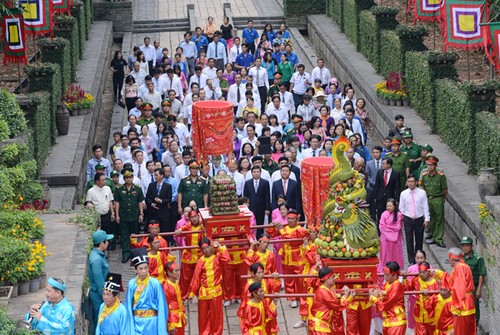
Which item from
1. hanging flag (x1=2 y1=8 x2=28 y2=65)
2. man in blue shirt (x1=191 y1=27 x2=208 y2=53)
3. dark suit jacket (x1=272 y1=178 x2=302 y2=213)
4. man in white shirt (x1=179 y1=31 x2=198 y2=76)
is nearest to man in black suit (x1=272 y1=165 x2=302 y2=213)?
dark suit jacket (x1=272 y1=178 x2=302 y2=213)

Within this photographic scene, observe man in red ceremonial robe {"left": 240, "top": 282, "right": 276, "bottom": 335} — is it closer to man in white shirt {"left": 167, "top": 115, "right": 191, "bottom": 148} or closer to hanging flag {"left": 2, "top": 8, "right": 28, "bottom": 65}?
man in white shirt {"left": 167, "top": 115, "right": 191, "bottom": 148}

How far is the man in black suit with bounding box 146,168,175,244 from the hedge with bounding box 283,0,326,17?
59.7ft

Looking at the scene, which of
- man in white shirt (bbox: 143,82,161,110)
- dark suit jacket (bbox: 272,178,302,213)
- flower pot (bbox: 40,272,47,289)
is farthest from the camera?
man in white shirt (bbox: 143,82,161,110)

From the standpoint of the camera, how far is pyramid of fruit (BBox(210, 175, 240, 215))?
22203 mm

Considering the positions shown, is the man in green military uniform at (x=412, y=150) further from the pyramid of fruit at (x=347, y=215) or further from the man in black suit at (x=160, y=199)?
the pyramid of fruit at (x=347, y=215)

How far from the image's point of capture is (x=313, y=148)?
2723cm

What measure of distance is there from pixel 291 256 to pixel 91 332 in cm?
404

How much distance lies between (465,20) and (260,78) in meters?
6.45

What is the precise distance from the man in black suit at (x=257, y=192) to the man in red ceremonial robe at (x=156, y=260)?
403 centimetres

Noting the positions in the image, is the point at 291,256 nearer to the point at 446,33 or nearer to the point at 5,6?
the point at 446,33

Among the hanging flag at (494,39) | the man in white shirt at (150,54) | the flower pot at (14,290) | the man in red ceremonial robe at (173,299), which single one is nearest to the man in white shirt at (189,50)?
the man in white shirt at (150,54)

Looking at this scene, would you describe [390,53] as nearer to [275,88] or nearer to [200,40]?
[275,88]

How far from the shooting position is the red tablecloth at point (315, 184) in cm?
2330

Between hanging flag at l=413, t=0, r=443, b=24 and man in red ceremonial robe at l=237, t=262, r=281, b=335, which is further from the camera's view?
hanging flag at l=413, t=0, r=443, b=24
